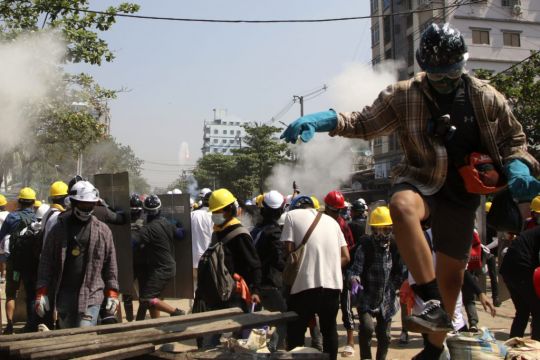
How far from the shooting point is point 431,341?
330cm

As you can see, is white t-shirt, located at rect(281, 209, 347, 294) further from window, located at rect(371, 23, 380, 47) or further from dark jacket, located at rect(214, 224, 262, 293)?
window, located at rect(371, 23, 380, 47)

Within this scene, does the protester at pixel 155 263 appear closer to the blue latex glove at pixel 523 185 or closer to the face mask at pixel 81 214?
the face mask at pixel 81 214

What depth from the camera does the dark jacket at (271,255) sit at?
681cm

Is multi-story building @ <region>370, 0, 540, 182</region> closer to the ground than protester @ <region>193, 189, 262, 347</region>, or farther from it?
farther from it

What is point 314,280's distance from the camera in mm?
5848

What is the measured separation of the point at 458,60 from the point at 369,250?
3.68 m

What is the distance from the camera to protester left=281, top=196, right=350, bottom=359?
5840 mm

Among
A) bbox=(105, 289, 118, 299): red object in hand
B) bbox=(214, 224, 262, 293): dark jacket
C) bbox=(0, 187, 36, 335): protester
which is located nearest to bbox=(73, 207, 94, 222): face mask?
bbox=(105, 289, 118, 299): red object in hand

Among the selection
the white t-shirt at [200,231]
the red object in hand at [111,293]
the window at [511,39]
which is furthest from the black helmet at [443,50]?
the window at [511,39]

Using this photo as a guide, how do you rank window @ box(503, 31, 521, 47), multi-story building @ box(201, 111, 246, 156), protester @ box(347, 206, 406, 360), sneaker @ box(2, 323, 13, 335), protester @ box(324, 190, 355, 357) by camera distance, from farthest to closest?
multi-story building @ box(201, 111, 246, 156) < window @ box(503, 31, 521, 47) < sneaker @ box(2, 323, 13, 335) < protester @ box(324, 190, 355, 357) < protester @ box(347, 206, 406, 360)

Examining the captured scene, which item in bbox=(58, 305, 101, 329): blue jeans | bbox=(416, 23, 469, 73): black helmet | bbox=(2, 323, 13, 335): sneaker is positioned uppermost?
bbox=(416, 23, 469, 73): black helmet

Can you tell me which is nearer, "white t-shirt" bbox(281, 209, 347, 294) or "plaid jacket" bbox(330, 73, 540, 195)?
"plaid jacket" bbox(330, 73, 540, 195)

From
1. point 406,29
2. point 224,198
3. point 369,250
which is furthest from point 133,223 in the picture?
point 406,29

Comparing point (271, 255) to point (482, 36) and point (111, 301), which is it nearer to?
point (111, 301)
